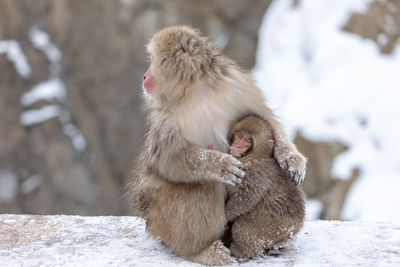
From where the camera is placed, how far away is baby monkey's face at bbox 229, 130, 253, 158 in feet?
8.02

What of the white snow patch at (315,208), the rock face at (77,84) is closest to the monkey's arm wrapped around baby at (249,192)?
the white snow patch at (315,208)

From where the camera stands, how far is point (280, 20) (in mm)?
7914

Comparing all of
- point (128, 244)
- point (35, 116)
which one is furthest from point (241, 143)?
point (35, 116)

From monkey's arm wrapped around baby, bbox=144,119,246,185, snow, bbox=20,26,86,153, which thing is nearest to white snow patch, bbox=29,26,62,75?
snow, bbox=20,26,86,153

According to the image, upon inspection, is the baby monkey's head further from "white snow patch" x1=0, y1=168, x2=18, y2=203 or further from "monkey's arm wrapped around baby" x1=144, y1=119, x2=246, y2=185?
"white snow patch" x1=0, y1=168, x2=18, y2=203

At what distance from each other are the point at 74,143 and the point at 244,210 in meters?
5.79

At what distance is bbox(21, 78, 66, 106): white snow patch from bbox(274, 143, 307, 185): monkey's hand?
5.74 meters

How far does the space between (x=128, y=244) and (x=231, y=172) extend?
33.6 inches

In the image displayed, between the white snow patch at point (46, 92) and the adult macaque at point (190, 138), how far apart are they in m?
5.51

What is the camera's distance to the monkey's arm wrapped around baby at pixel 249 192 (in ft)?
7.86

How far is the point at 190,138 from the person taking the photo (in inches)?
94.9

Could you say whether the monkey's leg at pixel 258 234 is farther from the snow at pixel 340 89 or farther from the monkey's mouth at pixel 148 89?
the snow at pixel 340 89

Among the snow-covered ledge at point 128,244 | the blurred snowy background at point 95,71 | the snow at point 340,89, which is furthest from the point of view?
the blurred snowy background at point 95,71

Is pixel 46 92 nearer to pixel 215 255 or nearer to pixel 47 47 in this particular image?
pixel 47 47
